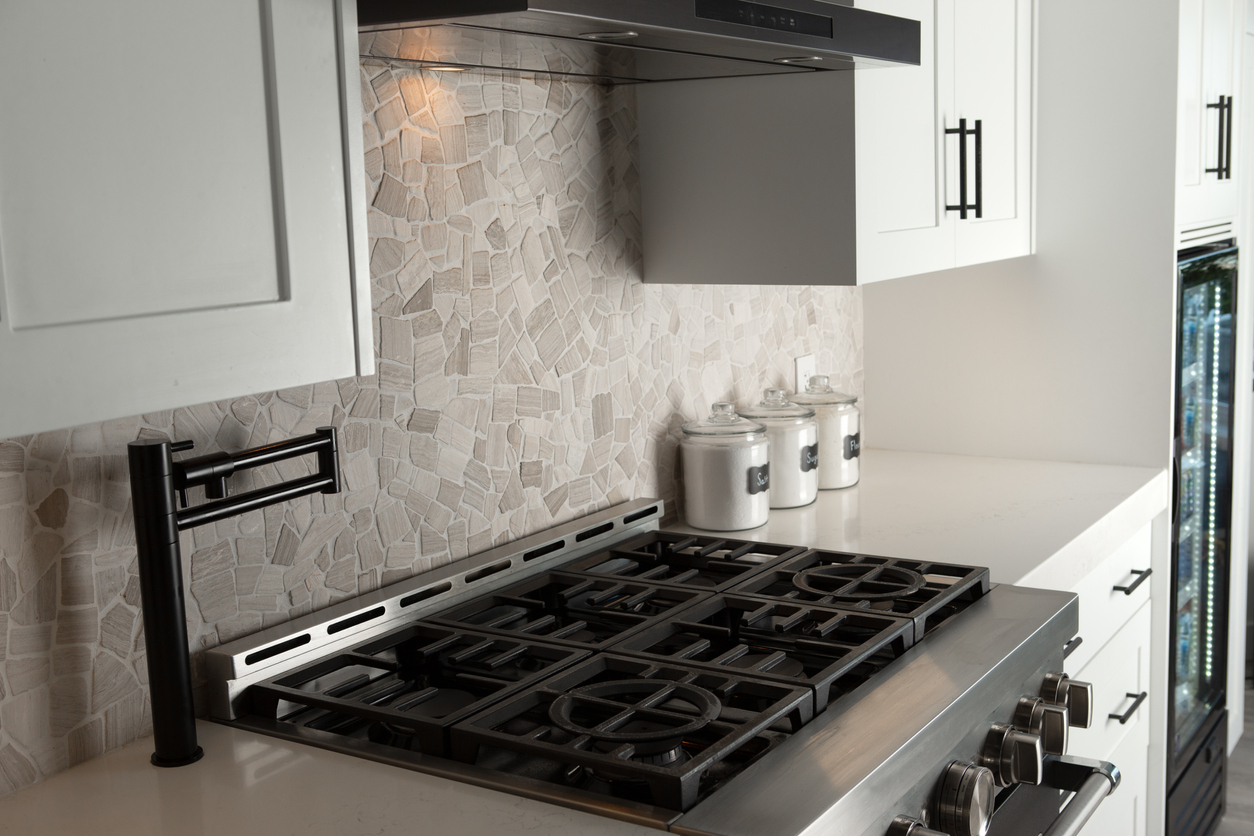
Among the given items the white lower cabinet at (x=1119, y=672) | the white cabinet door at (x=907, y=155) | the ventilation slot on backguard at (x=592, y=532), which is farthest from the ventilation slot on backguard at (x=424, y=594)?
the white lower cabinet at (x=1119, y=672)

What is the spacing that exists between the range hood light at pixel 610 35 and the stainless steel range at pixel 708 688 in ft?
2.31

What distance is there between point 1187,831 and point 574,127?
2288 mm

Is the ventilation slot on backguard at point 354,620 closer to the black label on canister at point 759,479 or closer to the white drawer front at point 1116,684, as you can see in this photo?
the black label on canister at point 759,479

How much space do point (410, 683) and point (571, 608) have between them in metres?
0.29

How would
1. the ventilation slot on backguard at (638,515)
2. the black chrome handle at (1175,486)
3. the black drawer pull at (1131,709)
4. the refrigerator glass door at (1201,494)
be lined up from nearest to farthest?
the ventilation slot on backguard at (638,515) < the black drawer pull at (1131,709) < the black chrome handle at (1175,486) < the refrigerator glass door at (1201,494)

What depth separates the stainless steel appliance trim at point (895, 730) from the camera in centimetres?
101

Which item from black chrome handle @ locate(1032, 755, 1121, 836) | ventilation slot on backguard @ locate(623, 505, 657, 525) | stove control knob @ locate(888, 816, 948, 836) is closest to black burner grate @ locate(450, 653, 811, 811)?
stove control knob @ locate(888, 816, 948, 836)

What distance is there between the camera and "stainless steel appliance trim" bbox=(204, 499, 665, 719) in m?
1.31

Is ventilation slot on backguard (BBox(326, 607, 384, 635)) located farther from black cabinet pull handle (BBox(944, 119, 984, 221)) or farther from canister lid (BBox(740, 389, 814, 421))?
black cabinet pull handle (BBox(944, 119, 984, 221))

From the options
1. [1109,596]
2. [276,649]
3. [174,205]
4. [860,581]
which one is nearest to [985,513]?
[1109,596]

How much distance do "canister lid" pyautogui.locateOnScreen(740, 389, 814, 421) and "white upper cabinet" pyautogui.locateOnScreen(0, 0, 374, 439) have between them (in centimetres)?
130

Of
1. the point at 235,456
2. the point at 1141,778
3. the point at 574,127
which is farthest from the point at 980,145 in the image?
the point at 235,456

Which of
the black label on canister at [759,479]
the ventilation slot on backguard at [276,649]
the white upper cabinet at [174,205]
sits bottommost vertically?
the ventilation slot on backguard at [276,649]

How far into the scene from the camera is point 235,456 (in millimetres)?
1270
